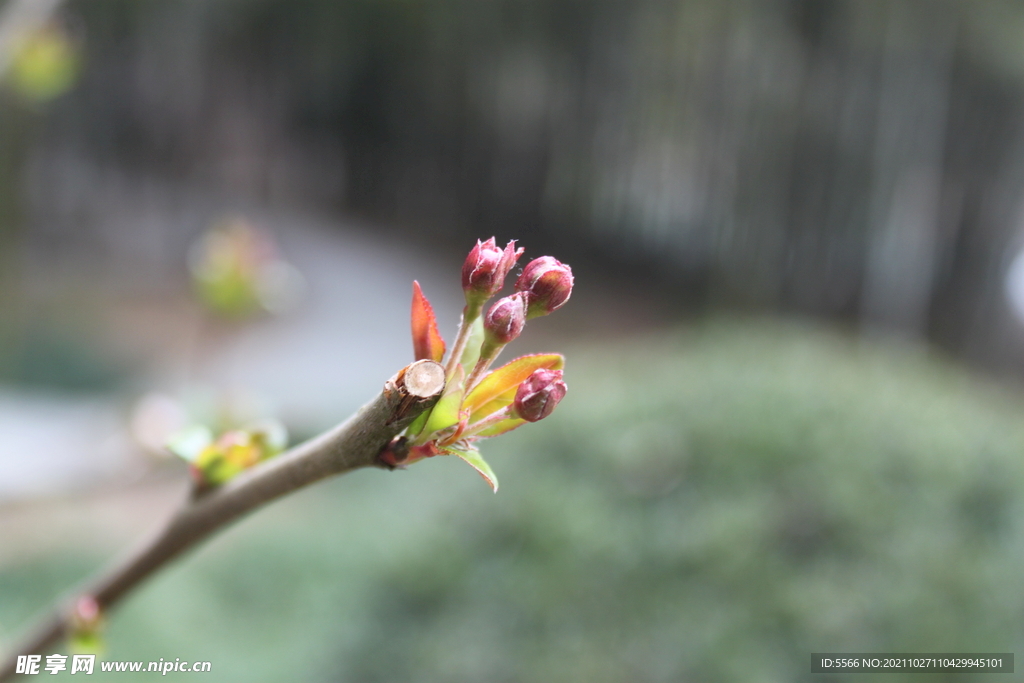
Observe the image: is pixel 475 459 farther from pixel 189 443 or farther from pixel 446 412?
pixel 189 443

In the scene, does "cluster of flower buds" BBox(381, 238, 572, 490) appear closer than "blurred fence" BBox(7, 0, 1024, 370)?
Yes

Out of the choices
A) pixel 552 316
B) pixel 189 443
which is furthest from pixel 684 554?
pixel 552 316

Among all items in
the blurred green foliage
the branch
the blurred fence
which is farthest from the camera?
the blurred fence

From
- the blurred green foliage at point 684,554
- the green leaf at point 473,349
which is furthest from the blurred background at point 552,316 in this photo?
the green leaf at point 473,349

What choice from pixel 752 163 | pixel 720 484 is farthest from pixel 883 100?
pixel 720 484

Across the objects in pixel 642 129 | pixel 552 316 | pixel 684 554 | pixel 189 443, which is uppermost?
pixel 189 443

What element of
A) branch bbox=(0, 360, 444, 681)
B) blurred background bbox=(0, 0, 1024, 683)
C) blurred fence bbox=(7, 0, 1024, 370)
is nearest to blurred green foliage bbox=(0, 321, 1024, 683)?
blurred background bbox=(0, 0, 1024, 683)

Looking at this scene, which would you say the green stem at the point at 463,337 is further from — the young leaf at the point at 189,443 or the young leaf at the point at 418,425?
the young leaf at the point at 189,443

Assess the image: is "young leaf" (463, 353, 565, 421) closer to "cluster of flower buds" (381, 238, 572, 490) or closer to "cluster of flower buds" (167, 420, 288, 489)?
"cluster of flower buds" (381, 238, 572, 490)
